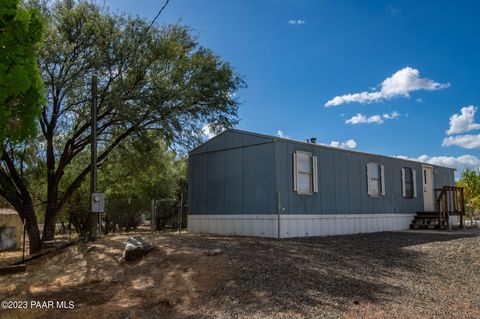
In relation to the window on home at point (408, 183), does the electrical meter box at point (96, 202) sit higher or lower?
lower

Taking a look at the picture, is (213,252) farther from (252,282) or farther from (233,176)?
(233,176)

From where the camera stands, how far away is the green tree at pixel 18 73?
5652 mm

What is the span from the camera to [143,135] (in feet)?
42.3

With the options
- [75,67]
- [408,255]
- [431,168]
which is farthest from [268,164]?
[431,168]

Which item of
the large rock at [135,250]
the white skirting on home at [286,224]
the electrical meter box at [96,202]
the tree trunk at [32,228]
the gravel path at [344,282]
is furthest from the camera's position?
the tree trunk at [32,228]

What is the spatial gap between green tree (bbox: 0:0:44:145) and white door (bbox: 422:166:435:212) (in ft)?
52.8

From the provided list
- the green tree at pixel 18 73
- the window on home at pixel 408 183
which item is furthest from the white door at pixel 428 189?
the green tree at pixel 18 73

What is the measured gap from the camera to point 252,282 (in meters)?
6.40

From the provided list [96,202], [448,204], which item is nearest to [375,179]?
[448,204]

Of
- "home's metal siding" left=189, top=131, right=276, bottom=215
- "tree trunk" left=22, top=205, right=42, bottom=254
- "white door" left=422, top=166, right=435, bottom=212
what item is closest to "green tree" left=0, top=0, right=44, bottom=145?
"home's metal siding" left=189, top=131, right=276, bottom=215

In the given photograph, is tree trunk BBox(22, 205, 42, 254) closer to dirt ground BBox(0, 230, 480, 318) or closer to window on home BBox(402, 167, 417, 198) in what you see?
dirt ground BBox(0, 230, 480, 318)

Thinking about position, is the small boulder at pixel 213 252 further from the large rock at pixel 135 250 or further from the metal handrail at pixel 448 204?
the metal handrail at pixel 448 204

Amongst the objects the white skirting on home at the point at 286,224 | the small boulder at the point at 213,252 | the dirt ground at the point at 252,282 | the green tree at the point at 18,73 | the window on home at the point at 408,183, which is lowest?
A: the dirt ground at the point at 252,282

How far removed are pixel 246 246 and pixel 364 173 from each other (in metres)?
7.17
